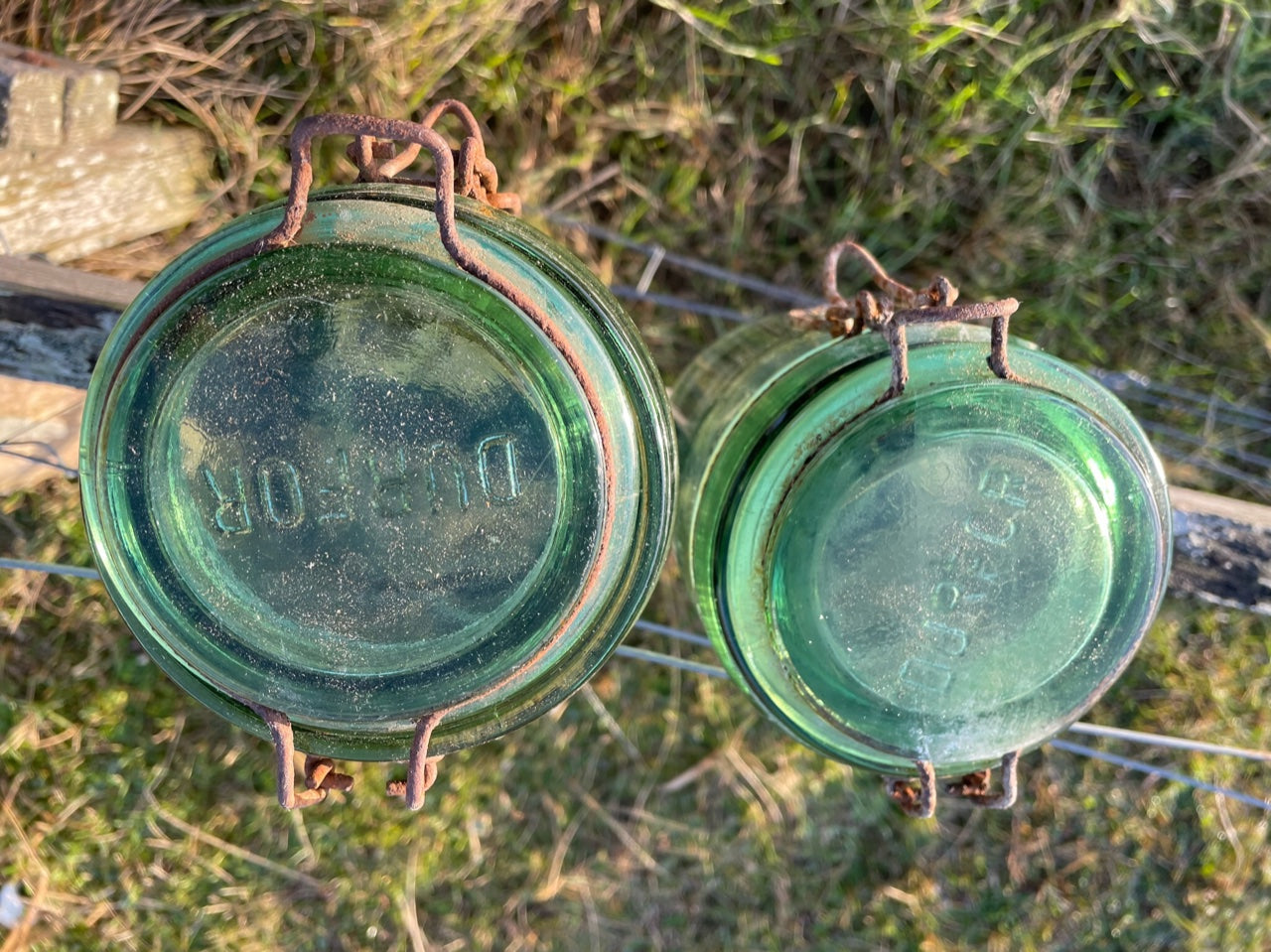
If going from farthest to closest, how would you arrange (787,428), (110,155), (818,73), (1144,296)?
(1144,296), (818,73), (110,155), (787,428)

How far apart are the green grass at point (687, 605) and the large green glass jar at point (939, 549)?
0.74 meters

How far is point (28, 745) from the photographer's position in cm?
163

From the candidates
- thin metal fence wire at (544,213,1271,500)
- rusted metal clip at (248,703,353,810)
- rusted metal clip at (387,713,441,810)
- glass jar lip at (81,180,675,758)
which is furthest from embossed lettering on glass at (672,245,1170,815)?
thin metal fence wire at (544,213,1271,500)

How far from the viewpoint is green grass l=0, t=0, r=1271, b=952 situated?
1472mm

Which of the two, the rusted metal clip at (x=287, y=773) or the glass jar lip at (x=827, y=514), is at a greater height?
the glass jar lip at (x=827, y=514)

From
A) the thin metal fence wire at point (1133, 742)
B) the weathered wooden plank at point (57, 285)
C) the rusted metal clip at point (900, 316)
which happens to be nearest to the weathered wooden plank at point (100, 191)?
the weathered wooden plank at point (57, 285)

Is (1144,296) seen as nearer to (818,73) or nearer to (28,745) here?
(818,73)

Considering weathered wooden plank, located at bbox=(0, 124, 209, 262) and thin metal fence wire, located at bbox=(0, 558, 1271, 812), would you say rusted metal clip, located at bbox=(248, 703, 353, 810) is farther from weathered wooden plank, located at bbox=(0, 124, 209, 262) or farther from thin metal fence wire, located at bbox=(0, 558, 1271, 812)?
weathered wooden plank, located at bbox=(0, 124, 209, 262)

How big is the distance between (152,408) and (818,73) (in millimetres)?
1164

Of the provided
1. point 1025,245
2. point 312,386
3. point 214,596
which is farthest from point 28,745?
point 1025,245

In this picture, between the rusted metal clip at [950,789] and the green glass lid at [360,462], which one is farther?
the rusted metal clip at [950,789]

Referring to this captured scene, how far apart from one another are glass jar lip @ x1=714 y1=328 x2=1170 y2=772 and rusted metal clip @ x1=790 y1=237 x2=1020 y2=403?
0.02 m

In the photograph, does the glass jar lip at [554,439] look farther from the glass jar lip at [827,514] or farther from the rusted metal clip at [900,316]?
the rusted metal clip at [900,316]

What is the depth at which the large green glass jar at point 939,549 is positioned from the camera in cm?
85
